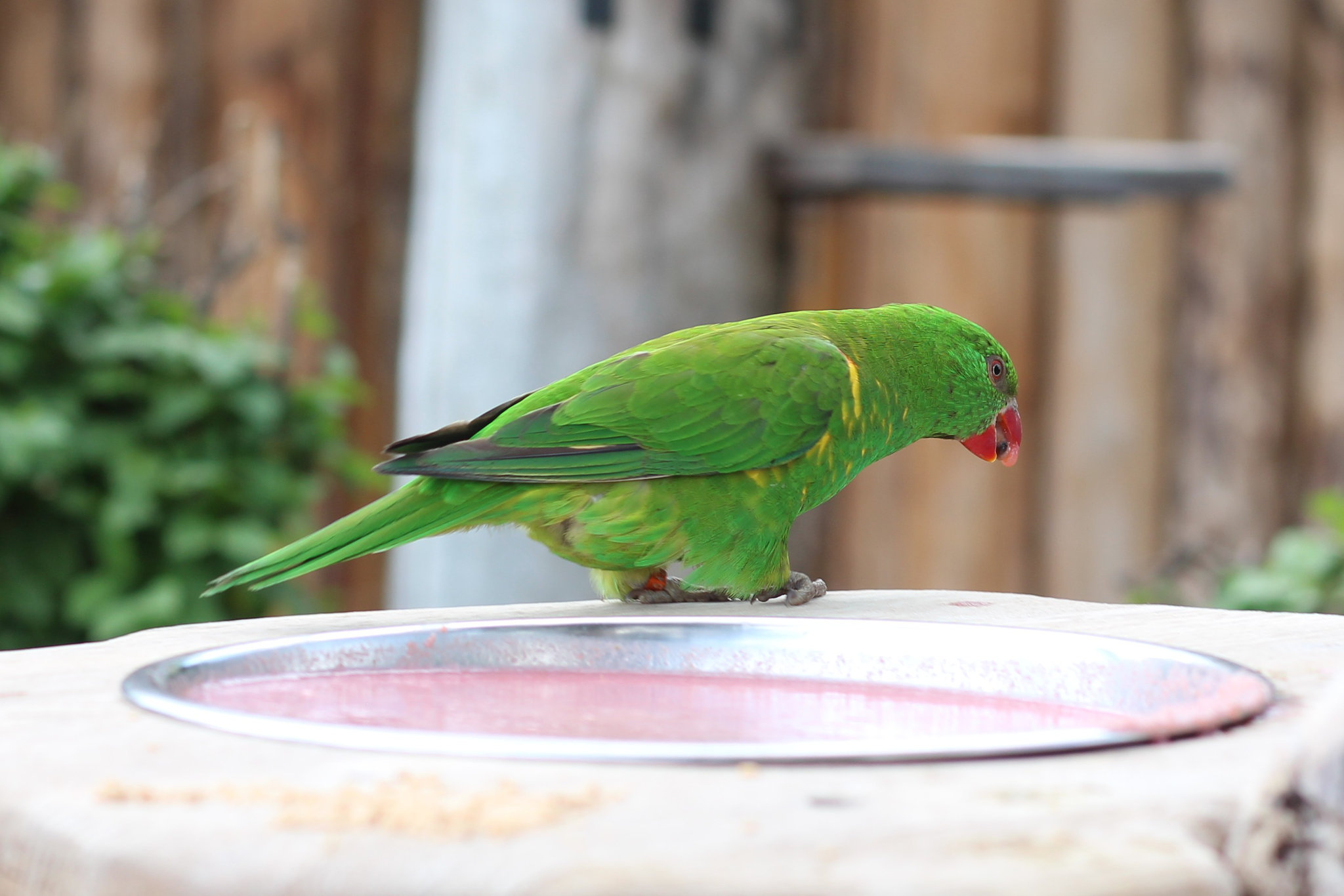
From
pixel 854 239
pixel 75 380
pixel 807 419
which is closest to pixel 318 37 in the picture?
pixel 75 380

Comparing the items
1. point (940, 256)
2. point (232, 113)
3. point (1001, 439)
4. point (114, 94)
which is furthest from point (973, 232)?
point (114, 94)

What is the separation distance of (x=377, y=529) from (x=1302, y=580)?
1.67 m

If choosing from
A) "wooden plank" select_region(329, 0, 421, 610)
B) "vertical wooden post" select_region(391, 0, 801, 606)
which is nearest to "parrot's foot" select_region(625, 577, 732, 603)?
"vertical wooden post" select_region(391, 0, 801, 606)

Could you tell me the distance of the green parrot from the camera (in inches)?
66.9

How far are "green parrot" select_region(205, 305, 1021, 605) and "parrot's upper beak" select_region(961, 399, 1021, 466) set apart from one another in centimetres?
11

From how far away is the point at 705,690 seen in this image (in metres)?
1.13

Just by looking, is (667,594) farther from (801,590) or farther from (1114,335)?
(1114,335)

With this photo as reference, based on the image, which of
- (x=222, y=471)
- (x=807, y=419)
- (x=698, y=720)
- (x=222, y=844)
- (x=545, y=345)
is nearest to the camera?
(x=222, y=844)

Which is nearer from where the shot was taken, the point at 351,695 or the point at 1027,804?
the point at 1027,804

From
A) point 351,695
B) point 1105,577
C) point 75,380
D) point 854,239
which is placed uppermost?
point 854,239

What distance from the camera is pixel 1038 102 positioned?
3.38m

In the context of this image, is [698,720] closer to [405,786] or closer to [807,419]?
[405,786]

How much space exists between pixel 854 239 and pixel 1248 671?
238 centimetres

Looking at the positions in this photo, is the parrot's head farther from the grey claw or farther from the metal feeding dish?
the metal feeding dish
